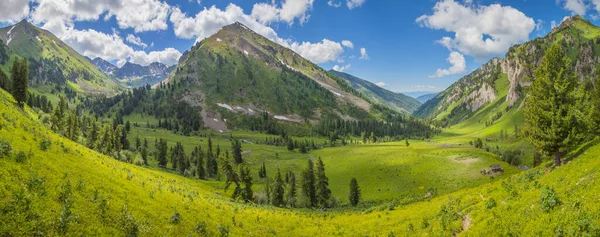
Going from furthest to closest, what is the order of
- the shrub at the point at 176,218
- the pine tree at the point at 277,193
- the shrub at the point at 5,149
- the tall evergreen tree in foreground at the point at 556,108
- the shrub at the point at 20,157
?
1. the pine tree at the point at 277,193
2. the tall evergreen tree in foreground at the point at 556,108
3. the shrub at the point at 176,218
4. the shrub at the point at 20,157
5. the shrub at the point at 5,149

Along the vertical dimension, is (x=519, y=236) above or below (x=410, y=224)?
above

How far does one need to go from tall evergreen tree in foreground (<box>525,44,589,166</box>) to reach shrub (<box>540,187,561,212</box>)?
1739 centimetres

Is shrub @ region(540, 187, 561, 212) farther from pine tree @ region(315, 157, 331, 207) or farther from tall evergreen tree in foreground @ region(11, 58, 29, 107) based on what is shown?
tall evergreen tree in foreground @ region(11, 58, 29, 107)

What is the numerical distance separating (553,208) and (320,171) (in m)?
84.9

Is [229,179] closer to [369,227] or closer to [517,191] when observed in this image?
[369,227]

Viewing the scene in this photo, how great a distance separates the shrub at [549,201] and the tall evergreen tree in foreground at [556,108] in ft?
57.0

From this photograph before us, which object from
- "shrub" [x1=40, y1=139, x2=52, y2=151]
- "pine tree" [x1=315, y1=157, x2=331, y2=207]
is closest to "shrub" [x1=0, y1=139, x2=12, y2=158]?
"shrub" [x1=40, y1=139, x2=52, y2=151]

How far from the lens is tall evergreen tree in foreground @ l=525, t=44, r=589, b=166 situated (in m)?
31.9

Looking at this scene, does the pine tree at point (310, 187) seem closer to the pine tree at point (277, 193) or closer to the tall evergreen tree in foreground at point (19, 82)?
the pine tree at point (277, 193)

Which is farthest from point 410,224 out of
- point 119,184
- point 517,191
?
point 119,184

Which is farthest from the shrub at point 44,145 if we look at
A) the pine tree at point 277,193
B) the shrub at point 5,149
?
the pine tree at point 277,193

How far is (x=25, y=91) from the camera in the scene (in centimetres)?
7944

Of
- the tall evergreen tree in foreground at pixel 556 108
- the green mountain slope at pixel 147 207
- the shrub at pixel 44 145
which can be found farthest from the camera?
Result: the tall evergreen tree in foreground at pixel 556 108

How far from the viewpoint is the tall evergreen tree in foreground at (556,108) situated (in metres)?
31.9
